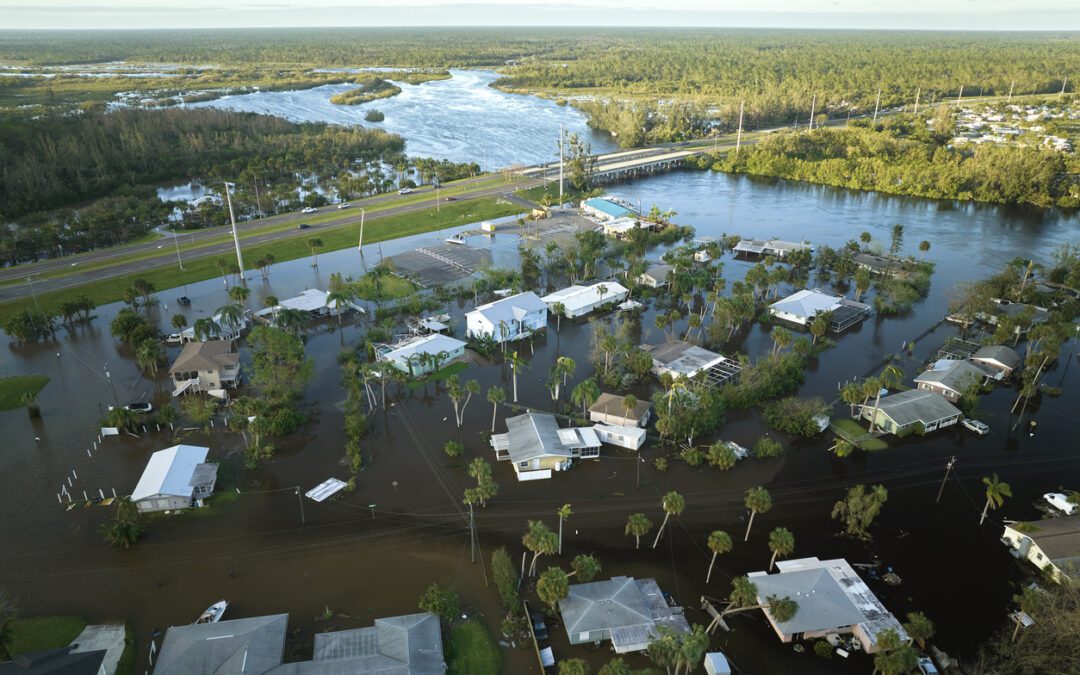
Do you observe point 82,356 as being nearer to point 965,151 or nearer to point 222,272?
point 222,272

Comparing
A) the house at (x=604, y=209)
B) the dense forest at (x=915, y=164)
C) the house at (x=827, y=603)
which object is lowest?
the house at (x=827, y=603)

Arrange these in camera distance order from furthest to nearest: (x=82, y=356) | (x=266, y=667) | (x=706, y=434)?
(x=82, y=356) < (x=706, y=434) < (x=266, y=667)

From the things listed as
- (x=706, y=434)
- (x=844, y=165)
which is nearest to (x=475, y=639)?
(x=706, y=434)

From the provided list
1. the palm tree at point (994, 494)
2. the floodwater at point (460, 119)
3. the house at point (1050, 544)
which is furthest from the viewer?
the floodwater at point (460, 119)

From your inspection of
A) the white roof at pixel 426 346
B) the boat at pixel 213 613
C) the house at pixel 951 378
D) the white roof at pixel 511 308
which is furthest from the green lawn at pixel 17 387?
the house at pixel 951 378

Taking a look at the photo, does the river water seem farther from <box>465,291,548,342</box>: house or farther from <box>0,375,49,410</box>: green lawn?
<box>465,291,548,342</box>: house

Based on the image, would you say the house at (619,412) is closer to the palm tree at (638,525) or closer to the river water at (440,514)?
the river water at (440,514)

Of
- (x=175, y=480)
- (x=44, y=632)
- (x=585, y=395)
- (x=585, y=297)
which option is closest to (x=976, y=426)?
(x=585, y=395)
